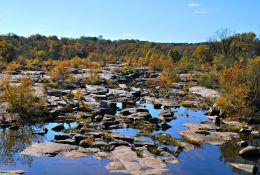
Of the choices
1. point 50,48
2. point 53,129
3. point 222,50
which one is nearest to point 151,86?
point 53,129

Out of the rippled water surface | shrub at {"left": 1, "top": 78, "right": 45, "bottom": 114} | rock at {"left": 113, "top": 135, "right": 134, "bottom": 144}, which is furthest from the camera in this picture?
shrub at {"left": 1, "top": 78, "right": 45, "bottom": 114}

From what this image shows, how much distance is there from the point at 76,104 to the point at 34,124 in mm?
8851

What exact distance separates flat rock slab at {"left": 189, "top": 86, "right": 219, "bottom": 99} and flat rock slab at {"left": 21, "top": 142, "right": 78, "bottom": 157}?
3392 centimetres

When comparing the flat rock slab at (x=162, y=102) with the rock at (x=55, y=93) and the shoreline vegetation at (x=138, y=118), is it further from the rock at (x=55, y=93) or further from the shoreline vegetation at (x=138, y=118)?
the rock at (x=55, y=93)

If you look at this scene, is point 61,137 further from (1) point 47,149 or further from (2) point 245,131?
(2) point 245,131

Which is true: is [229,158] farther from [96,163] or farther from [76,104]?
[76,104]

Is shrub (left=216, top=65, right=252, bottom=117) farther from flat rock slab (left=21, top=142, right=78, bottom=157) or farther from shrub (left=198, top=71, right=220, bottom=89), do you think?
shrub (left=198, top=71, right=220, bottom=89)

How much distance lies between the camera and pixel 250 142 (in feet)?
105

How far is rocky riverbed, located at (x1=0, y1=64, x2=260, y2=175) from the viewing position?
983 inches

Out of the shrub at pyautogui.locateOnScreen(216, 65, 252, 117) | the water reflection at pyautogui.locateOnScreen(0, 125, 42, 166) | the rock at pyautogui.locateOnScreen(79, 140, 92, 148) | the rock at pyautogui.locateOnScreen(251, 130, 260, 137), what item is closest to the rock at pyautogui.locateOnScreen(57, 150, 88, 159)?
the rock at pyautogui.locateOnScreen(79, 140, 92, 148)

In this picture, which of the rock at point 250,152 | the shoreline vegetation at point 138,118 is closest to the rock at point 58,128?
the shoreline vegetation at point 138,118

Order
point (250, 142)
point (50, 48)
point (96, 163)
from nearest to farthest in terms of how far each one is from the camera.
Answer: point (96, 163) → point (250, 142) → point (50, 48)

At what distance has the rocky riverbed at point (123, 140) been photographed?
2497 centimetres

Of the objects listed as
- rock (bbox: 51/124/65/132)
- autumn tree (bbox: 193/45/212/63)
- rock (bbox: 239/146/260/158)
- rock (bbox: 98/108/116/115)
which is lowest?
rock (bbox: 239/146/260/158)
